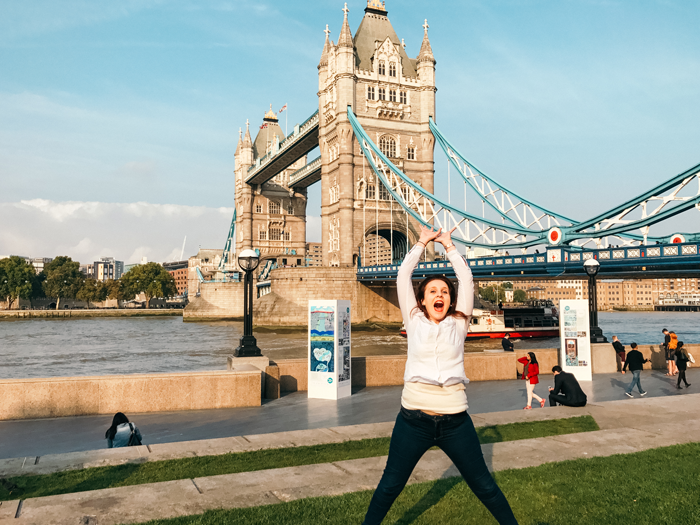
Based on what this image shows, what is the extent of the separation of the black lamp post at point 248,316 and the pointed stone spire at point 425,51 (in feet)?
151

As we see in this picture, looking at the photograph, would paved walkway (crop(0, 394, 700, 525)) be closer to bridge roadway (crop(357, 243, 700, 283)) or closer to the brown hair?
the brown hair

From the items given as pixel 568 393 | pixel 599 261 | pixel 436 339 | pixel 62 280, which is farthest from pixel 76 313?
pixel 436 339

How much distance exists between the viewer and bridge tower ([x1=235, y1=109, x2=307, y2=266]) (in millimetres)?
80375

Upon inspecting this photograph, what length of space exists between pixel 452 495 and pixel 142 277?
10282 cm

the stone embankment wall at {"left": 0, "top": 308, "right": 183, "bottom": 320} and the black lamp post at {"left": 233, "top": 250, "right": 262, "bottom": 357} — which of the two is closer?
the black lamp post at {"left": 233, "top": 250, "right": 262, "bottom": 357}

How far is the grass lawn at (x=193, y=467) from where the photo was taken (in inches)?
203

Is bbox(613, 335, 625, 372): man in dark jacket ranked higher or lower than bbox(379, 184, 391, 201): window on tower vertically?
lower

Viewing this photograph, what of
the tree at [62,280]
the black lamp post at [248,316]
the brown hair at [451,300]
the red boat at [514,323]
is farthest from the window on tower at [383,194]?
the tree at [62,280]

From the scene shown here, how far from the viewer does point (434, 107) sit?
5597 cm

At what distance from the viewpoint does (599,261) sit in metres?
32.2

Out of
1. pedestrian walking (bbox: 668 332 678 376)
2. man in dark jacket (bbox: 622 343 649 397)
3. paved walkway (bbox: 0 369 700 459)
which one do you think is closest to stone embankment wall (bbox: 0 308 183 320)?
paved walkway (bbox: 0 369 700 459)

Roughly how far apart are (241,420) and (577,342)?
8.73 metres

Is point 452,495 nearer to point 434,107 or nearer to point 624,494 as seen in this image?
point 624,494

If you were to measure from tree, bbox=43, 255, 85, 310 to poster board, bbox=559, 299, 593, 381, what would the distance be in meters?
102
